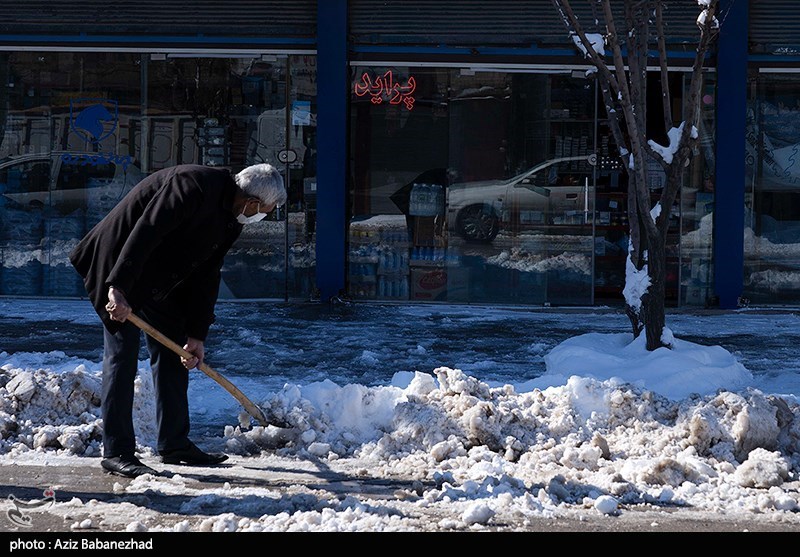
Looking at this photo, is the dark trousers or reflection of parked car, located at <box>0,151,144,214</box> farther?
reflection of parked car, located at <box>0,151,144,214</box>

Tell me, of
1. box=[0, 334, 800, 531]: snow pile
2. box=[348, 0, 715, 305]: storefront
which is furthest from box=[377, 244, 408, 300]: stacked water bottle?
box=[0, 334, 800, 531]: snow pile

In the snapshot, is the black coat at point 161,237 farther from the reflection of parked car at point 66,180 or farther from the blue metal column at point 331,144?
the reflection of parked car at point 66,180

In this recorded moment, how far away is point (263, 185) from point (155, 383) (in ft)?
4.17

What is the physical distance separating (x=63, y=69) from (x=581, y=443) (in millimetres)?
8019

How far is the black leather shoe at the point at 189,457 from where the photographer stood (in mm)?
6691

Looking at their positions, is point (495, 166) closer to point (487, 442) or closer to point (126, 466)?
point (487, 442)

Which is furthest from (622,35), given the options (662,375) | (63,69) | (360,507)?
(360,507)

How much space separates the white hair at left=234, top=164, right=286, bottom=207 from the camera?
6.34 m

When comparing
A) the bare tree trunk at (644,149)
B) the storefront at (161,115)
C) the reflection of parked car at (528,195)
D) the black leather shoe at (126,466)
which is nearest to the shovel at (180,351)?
the black leather shoe at (126,466)

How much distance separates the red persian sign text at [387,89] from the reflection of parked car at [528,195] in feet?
3.33

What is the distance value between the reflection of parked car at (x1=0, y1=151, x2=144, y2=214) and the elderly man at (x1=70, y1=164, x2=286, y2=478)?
21.4 ft

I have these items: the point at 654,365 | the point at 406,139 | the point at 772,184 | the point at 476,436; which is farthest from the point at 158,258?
the point at 772,184

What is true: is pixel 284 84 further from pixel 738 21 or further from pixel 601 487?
pixel 601 487

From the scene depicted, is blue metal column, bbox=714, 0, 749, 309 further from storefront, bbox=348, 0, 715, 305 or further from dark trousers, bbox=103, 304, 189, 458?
dark trousers, bbox=103, 304, 189, 458
